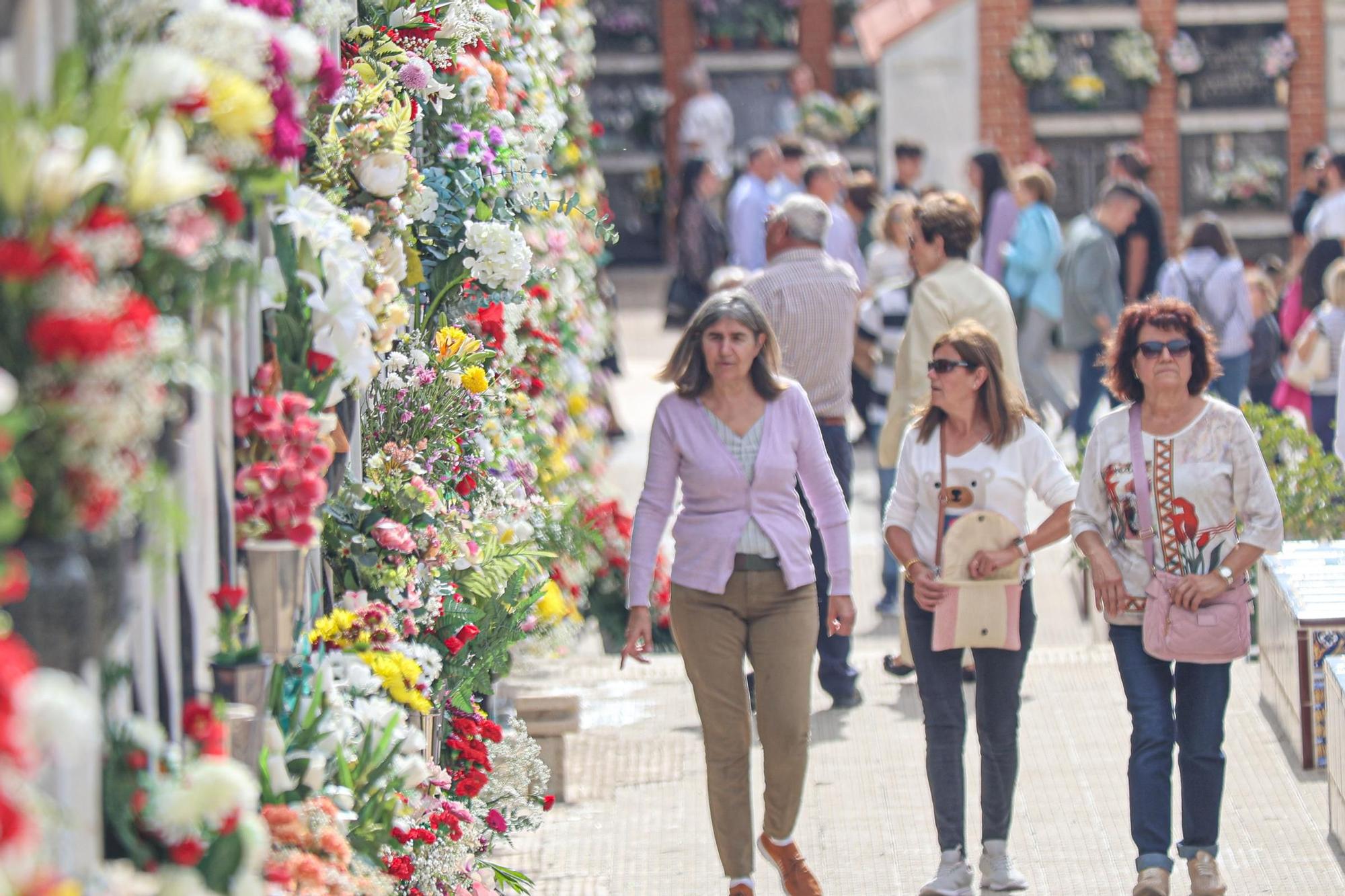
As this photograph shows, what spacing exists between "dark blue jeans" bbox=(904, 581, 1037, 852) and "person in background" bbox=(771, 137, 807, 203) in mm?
9202

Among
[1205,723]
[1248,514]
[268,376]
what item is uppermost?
[268,376]

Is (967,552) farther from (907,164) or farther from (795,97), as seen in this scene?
(795,97)

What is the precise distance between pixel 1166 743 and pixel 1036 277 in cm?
837

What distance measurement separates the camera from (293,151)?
3.01 m

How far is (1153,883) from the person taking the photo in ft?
18.1

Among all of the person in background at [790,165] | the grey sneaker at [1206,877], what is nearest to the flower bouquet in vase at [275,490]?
the grey sneaker at [1206,877]

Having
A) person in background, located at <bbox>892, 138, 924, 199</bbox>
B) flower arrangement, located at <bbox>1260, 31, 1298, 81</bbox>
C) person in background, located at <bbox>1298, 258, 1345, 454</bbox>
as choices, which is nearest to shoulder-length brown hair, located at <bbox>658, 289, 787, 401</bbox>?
person in background, located at <bbox>1298, 258, 1345, 454</bbox>

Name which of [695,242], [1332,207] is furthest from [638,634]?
[695,242]

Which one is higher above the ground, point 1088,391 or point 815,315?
point 815,315

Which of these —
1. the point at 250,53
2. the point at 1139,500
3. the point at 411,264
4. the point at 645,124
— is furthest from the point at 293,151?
the point at 645,124

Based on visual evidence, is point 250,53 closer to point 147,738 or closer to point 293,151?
point 293,151

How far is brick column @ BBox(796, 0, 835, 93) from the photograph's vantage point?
22.9m

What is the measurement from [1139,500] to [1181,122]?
15.6 meters

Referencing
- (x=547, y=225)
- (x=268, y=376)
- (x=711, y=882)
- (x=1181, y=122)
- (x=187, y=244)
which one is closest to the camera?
(x=187, y=244)
